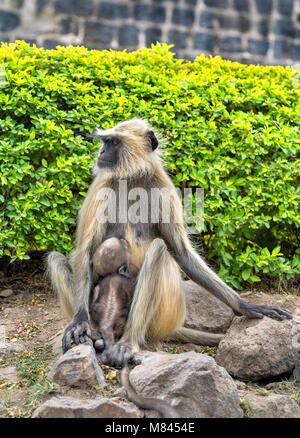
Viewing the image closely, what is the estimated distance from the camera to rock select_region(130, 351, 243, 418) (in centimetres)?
280

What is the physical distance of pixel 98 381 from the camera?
3.10m

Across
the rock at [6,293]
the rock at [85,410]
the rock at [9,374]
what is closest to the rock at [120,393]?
the rock at [85,410]

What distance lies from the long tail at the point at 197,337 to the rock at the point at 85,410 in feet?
5.24

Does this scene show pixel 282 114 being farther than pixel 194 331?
Yes

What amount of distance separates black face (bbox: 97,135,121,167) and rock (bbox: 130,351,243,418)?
165 cm

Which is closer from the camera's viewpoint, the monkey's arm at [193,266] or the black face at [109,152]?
the monkey's arm at [193,266]

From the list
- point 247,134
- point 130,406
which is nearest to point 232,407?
point 130,406

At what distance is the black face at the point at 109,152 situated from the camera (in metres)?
4.04

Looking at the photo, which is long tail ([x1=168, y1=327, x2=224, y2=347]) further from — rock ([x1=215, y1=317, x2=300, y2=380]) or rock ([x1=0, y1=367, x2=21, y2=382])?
rock ([x1=0, y1=367, x2=21, y2=382])

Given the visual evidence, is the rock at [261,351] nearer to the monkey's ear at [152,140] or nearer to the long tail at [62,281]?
the long tail at [62,281]

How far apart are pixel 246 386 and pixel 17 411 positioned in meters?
1.45

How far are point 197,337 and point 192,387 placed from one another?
144 centimetres

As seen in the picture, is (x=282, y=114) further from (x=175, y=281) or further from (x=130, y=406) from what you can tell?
(x=130, y=406)
